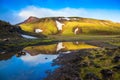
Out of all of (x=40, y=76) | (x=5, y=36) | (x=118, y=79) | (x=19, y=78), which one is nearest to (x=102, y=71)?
(x=118, y=79)

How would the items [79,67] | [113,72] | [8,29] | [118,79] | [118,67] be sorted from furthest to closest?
[8,29]
[79,67]
[118,67]
[113,72]
[118,79]

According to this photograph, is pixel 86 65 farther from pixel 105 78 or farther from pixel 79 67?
pixel 105 78

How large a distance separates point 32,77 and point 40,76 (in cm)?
213

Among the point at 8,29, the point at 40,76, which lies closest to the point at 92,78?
the point at 40,76

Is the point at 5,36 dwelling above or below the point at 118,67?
below

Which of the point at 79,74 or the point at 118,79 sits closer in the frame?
the point at 118,79

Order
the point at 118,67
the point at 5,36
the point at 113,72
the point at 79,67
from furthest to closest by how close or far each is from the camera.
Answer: the point at 5,36, the point at 79,67, the point at 118,67, the point at 113,72

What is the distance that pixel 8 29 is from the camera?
19912 centimetres

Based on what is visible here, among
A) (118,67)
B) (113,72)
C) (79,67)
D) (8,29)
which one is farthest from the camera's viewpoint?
(8,29)

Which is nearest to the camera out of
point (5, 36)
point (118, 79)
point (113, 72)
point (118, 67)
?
point (118, 79)

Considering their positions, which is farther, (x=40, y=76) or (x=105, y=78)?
(x=40, y=76)

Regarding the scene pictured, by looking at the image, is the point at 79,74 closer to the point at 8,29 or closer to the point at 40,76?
the point at 40,76

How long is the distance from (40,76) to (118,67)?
18.1 metres

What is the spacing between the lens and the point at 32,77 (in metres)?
52.5
